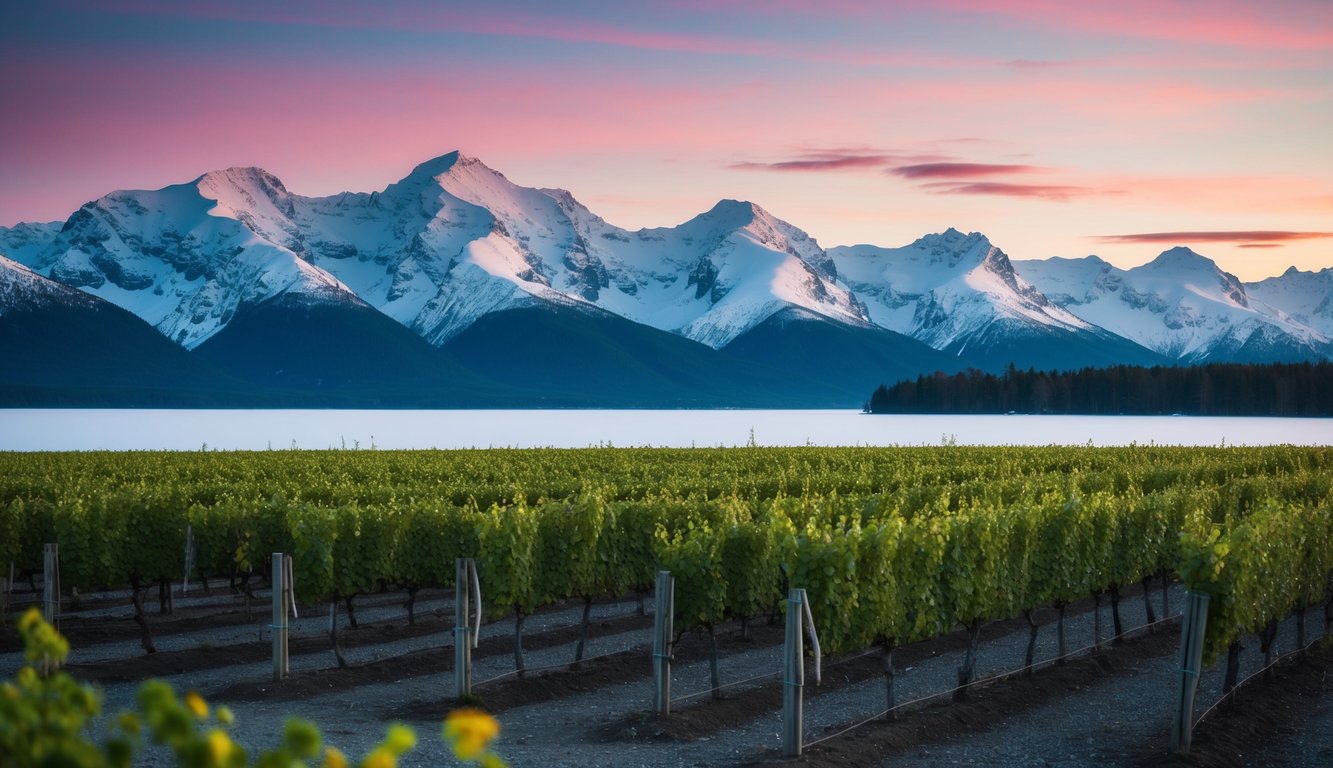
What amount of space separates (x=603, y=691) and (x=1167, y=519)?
1199cm

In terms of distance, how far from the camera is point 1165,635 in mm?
22969

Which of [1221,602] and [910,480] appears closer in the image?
[1221,602]

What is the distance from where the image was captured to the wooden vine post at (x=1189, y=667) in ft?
45.4

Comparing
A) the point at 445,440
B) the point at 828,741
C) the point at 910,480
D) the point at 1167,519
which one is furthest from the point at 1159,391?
the point at 828,741

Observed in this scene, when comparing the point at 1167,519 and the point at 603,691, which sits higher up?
the point at 1167,519

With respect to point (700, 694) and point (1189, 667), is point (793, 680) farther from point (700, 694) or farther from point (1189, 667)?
point (1189, 667)

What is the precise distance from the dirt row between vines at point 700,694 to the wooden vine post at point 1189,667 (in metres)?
0.24

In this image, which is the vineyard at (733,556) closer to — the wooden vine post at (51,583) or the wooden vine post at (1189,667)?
the wooden vine post at (1189,667)

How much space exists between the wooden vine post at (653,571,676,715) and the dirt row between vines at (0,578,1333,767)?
0.76 feet

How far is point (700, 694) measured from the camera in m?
15.8

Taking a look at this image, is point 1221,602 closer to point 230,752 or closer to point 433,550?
Result: point 433,550

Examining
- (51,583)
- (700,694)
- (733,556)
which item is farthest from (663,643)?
(51,583)

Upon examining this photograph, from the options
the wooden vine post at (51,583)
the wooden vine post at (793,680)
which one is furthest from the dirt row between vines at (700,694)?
the wooden vine post at (51,583)

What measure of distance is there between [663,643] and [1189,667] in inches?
218
